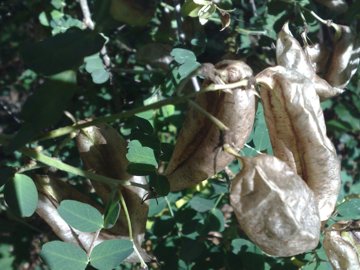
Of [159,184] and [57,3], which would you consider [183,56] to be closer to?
[159,184]

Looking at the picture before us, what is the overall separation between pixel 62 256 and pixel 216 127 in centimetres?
47

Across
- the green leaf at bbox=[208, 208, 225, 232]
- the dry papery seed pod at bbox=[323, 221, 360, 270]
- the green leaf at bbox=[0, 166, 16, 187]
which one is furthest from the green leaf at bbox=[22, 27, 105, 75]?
the green leaf at bbox=[208, 208, 225, 232]

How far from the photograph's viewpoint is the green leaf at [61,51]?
1.03 m

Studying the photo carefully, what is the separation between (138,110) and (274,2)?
3.85ft

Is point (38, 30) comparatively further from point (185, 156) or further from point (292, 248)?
point (292, 248)

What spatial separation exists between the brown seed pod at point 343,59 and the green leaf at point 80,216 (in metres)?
0.75

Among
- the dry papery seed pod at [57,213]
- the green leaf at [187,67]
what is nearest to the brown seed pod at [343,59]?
the green leaf at [187,67]

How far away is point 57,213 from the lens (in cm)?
150

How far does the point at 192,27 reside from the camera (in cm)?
202

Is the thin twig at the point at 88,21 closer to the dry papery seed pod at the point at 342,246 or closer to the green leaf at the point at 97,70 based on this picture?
the green leaf at the point at 97,70

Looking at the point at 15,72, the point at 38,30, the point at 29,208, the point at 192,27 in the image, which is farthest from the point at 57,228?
the point at 15,72

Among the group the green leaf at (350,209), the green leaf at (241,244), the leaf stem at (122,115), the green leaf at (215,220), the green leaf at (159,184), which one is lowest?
the green leaf at (241,244)

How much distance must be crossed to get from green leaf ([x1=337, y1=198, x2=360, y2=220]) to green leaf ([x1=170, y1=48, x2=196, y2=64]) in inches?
22.5

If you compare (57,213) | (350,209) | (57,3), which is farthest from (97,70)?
(350,209)
